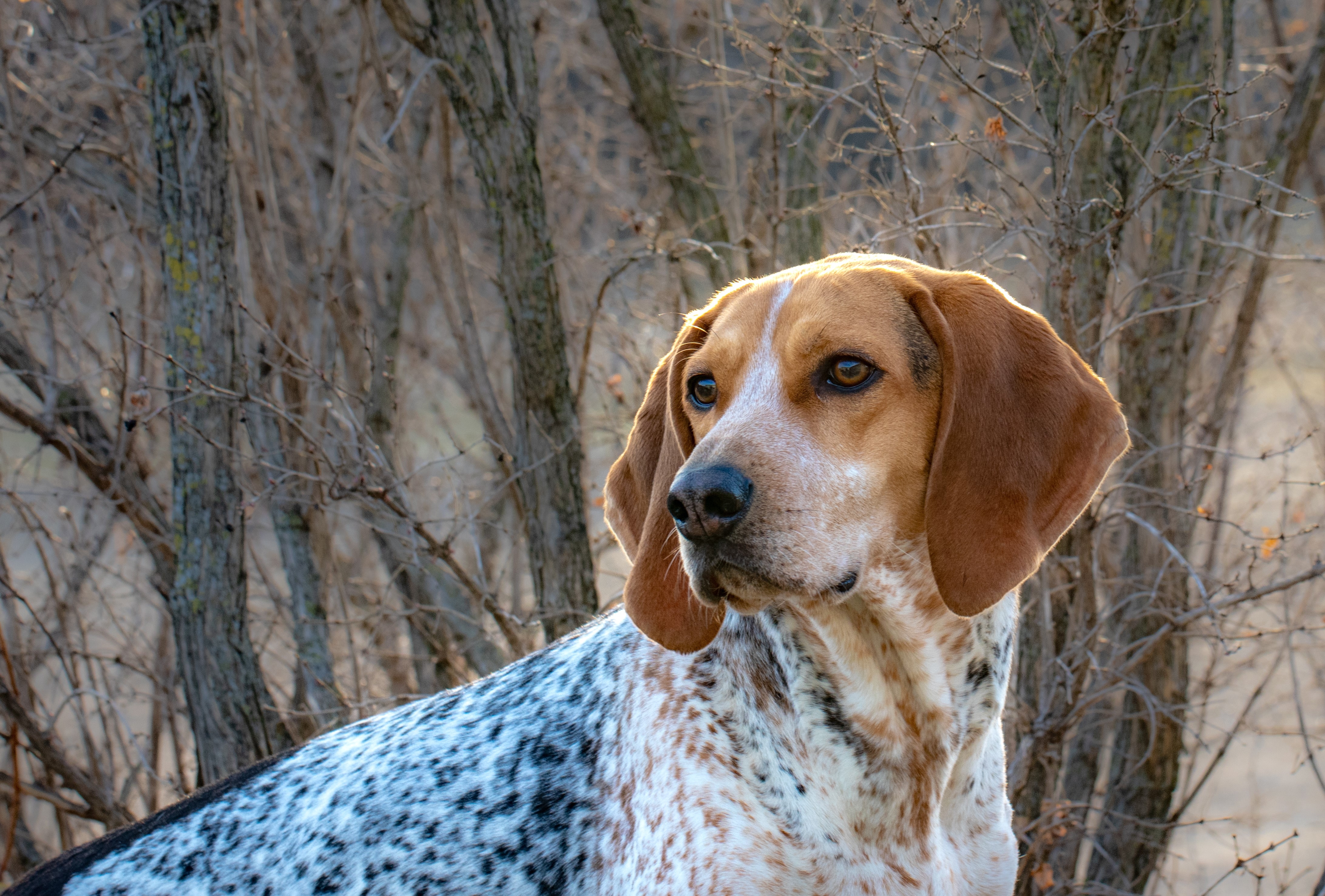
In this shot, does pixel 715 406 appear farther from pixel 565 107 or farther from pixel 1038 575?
pixel 565 107

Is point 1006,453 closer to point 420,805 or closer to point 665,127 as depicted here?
point 420,805

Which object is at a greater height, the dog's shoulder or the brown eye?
the brown eye

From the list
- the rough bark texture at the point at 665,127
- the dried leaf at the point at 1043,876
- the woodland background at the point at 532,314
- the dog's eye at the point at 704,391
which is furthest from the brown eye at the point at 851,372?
the rough bark texture at the point at 665,127

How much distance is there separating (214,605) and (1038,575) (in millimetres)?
2861

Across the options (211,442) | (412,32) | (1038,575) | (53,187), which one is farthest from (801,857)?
(53,187)

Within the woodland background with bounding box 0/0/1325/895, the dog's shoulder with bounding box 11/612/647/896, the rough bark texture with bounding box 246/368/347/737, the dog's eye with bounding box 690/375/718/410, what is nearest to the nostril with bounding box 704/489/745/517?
the dog's eye with bounding box 690/375/718/410

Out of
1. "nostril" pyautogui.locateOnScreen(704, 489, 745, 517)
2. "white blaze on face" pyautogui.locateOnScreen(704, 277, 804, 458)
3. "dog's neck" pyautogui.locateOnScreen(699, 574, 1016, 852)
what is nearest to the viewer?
"nostril" pyautogui.locateOnScreen(704, 489, 745, 517)

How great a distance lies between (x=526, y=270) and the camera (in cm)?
491

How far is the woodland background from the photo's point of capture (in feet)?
13.2

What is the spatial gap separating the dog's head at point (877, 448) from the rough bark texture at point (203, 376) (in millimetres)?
2211

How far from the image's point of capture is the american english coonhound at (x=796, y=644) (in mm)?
2439

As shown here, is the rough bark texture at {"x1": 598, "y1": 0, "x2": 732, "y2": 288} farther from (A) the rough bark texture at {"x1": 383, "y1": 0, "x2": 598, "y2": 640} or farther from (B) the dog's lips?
(B) the dog's lips

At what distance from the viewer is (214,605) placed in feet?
14.3

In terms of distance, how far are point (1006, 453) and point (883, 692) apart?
577mm
